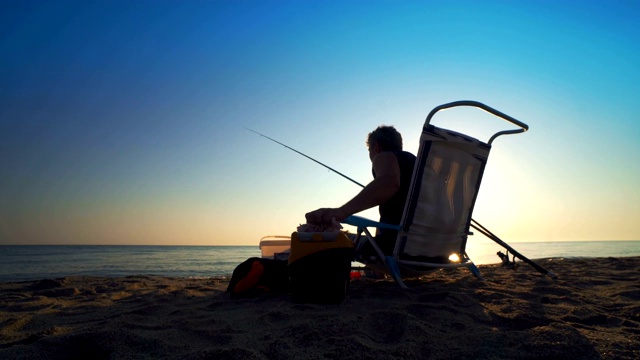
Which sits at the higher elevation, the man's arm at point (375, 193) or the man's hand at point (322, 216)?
the man's arm at point (375, 193)

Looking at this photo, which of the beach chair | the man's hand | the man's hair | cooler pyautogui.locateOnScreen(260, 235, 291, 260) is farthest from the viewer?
cooler pyautogui.locateOnScreen(260, 235, 291, 260)

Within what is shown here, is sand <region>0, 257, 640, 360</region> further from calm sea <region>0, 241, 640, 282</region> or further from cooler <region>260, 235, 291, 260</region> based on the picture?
calm sea <region>0, 241, 640, 282</region>

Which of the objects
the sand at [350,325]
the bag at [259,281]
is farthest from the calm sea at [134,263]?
the sand at [350,325]

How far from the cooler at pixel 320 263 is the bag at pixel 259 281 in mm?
654

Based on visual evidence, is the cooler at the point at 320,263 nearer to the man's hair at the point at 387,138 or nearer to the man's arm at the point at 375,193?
the man's arm at the point at 375,193

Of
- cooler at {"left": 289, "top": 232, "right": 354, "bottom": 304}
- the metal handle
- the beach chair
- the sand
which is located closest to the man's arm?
the beach chair

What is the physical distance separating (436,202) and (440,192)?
0.10 metres

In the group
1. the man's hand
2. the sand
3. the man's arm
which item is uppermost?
the man's arm

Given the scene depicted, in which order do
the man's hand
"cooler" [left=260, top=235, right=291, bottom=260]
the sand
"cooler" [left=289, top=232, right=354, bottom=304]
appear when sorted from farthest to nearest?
"cooler" [left=260, top=235, right=291, bottom=260]
the man's hand
"cooler" [left=289, top=232, right=354, bottom=304]
the sand

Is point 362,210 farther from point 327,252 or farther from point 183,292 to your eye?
point 183,292

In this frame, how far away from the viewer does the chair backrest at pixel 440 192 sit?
10.6 ft

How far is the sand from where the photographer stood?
168cm

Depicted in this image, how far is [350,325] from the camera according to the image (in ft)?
6.72

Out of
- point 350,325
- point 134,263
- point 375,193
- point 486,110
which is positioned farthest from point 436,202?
point 134,263
